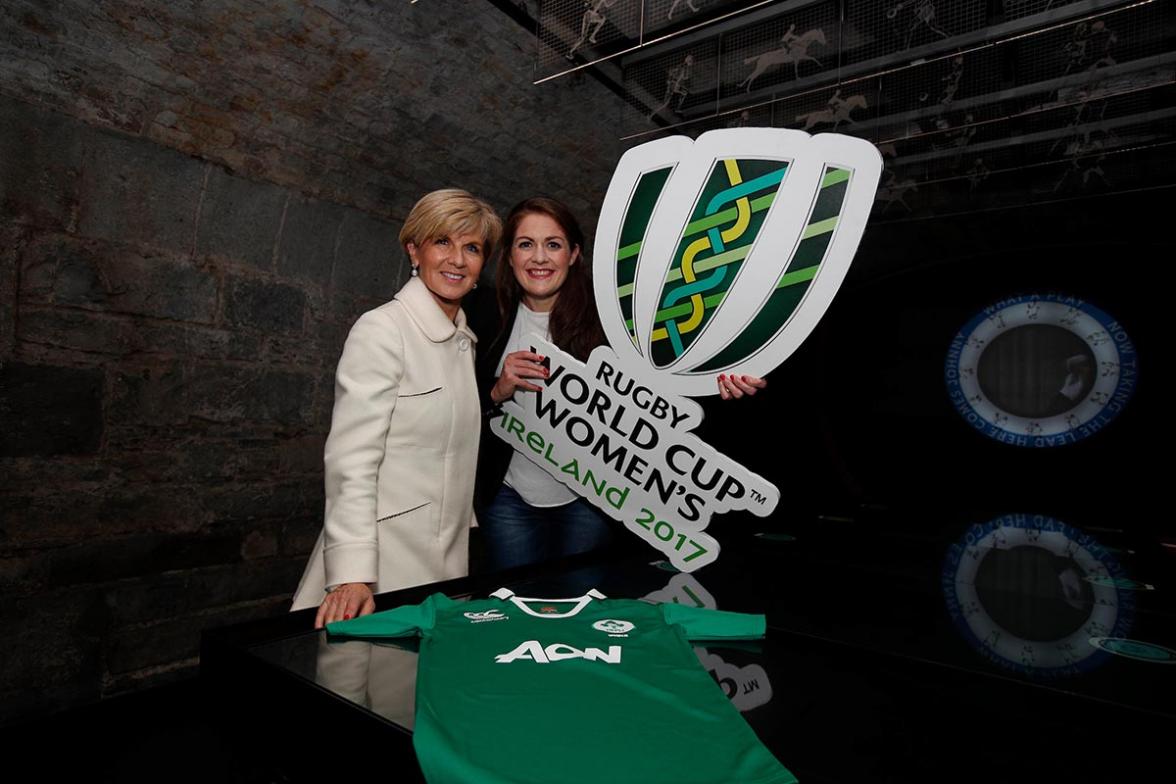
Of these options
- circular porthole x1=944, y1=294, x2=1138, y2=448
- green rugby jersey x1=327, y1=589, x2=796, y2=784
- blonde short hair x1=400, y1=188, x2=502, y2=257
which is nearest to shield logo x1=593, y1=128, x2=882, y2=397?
blonde short hair x1=400, y1=188, x2=502, y2=257

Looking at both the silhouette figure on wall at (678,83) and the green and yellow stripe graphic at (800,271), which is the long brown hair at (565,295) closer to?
the green and yellow stripe graphic at (800,271)

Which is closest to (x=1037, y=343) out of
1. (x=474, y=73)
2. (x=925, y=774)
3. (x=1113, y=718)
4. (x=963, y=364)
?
(x=963, y=364)

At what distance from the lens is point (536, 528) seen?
1810mm

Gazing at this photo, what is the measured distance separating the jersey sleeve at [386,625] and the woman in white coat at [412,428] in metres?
0.15

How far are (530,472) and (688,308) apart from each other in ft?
1.88

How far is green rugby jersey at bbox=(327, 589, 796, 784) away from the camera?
617mm

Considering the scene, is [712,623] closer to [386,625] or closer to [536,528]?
[386,625]

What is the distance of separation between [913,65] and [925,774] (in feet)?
8.62

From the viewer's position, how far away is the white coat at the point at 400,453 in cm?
129

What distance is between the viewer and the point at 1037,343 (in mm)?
4277

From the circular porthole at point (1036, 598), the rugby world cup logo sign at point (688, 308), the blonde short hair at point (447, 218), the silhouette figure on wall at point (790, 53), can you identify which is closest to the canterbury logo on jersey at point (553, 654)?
the circular porthole at point (1036, 598)

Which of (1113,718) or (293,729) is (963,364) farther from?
(293,729)

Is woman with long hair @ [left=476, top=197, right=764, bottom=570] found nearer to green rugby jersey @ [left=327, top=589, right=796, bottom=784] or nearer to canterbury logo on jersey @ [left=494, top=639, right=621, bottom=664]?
green rugby jersey @ [left=327, top=589, right=796, bottom=784]

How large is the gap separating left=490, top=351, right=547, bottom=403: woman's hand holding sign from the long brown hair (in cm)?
10
